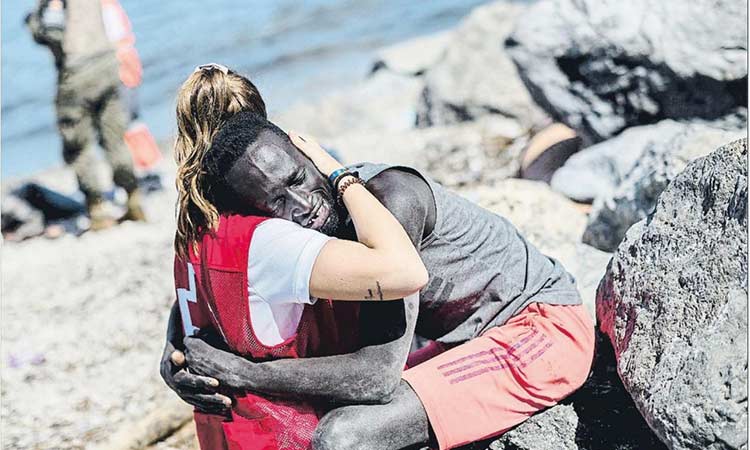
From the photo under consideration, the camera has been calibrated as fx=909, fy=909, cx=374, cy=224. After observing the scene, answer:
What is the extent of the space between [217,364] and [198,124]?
74 centimetres

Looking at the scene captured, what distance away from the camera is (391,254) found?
96.4 inches

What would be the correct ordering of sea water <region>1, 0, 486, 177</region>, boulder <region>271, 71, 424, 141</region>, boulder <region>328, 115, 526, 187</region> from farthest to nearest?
sea water <region>1, 0, 486, 177</region> < boulder <region>271, 71, 424, 141</region> < boulder <region>328, 115, 526, 187</region>

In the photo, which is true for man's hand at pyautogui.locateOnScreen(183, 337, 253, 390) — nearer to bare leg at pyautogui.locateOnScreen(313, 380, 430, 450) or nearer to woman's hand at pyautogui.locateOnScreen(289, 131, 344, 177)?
bare leg at pyautogui.locateOnScreen(313, 380, 430, 450)

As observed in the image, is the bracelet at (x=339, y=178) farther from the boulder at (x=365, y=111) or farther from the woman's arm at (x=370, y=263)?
the boulder at (x=365, y=111)

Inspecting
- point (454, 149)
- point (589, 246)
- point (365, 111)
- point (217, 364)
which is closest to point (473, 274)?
point (217, 364)

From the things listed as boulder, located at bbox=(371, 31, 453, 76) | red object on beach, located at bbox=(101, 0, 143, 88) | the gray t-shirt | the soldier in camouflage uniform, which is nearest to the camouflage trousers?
the soldier in camouflage uniform

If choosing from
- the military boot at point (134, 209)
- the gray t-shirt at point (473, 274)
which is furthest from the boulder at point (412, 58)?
the gray t-shirt at point (473, 274)

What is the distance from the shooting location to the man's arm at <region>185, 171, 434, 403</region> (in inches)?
105

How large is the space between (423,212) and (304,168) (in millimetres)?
374

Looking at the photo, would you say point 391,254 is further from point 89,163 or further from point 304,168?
point 89,163

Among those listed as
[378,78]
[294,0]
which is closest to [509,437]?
[378,78]

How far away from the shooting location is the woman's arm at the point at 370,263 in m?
2.44

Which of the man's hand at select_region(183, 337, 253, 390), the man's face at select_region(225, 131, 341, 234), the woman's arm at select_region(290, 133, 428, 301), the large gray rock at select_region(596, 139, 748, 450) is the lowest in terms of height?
the man's hand at select_region(183, 337, 253, 390)

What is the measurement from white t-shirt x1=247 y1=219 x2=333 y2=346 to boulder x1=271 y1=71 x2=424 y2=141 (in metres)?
7.51
